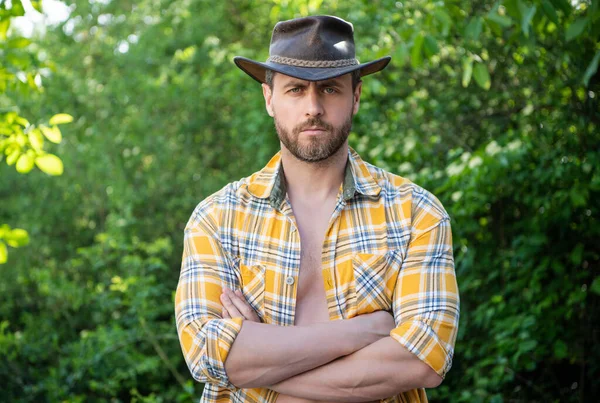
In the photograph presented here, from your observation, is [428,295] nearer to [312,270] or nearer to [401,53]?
[312,270]

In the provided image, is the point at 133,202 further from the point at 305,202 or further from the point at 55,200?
the point at 305,202

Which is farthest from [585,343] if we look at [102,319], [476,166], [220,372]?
[102,319]

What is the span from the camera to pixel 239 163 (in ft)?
24.3

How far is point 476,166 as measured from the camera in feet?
13.0

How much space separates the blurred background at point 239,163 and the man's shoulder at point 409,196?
2.46 ft

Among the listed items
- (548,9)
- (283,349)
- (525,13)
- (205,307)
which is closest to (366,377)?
(283,349)

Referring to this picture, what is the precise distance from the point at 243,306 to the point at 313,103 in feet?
2.09

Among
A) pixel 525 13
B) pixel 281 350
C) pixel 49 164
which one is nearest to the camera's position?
pixel 281 350

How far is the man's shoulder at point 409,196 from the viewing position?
7.47ft

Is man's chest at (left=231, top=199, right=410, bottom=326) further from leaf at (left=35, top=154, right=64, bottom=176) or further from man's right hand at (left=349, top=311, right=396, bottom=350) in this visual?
leaf at (left=35, top=154, right=64, bottom=176)

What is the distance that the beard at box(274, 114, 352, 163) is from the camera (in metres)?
2.25

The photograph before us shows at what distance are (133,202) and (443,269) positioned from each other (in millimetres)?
4731

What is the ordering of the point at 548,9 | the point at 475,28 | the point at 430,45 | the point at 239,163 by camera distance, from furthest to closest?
1. the point at 239,163
2. the point at 430,45
3. the point at 475,28
4. the point at 548,9

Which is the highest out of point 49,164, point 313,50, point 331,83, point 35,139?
point 313,50
